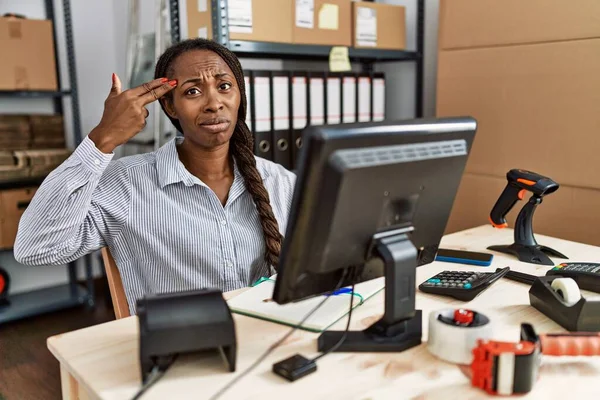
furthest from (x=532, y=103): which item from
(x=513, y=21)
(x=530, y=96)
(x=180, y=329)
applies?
(x=180, y=329)

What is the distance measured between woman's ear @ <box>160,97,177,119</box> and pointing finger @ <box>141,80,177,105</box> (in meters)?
0.08

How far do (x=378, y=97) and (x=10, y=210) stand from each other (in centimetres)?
171

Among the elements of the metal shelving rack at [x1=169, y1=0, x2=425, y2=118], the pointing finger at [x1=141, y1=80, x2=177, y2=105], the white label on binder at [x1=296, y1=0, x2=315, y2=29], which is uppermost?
the white label on binder at [x1=296, y1=0, x2=315, y2=29]

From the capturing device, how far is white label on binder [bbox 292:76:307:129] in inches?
81.4

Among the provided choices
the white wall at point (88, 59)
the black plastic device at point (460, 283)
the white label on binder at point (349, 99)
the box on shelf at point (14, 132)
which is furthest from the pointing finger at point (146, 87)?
the box on shelf at point (14, 132)

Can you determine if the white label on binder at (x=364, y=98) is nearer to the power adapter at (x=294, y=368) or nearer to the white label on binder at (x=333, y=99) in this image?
the white label on binder at (x=333, y=99)

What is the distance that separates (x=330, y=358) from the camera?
0.84m

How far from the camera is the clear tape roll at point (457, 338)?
2.66 ft

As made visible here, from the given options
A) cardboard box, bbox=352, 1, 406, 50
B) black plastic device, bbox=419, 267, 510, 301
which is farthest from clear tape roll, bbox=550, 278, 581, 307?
cardboard box, bbox=352, 1, 406, 50

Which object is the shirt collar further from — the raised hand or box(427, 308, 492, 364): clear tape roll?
box(427, 308, 492, 364): clear tape roll

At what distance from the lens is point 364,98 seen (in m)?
2.29

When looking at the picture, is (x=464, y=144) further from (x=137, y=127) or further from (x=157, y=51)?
(x=157, y=51)

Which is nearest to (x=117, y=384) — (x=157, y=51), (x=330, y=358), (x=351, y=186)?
(x=330, y=358)

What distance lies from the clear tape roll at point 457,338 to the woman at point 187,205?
56 centimetres
